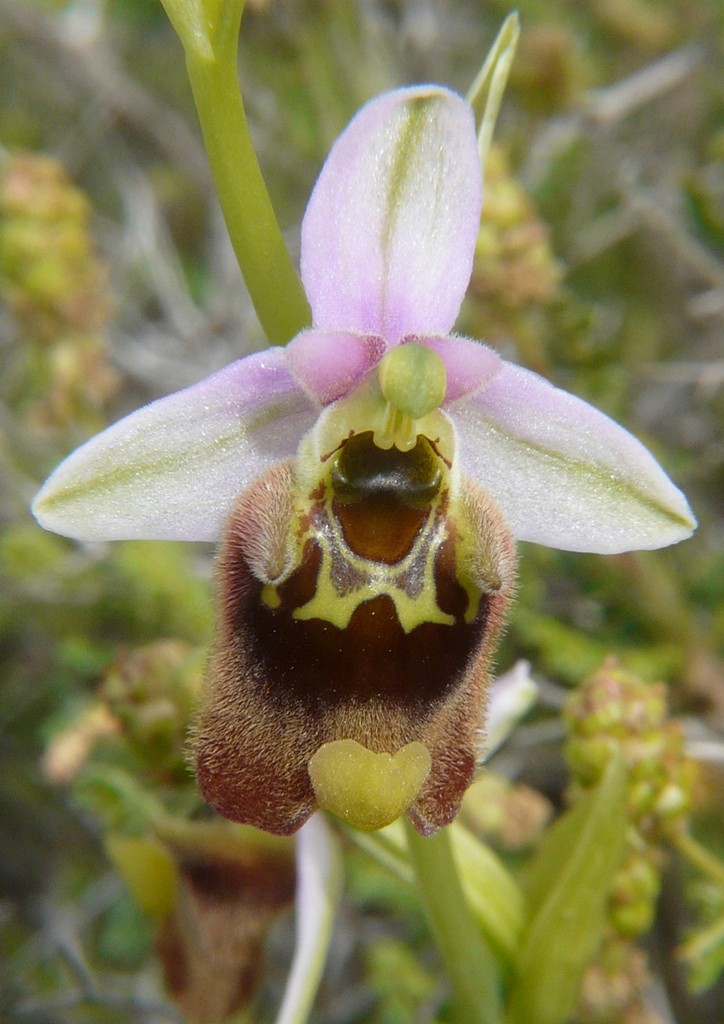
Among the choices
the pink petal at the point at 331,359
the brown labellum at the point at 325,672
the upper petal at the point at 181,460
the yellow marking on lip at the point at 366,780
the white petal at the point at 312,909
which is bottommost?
the white petal at the point at 312,909

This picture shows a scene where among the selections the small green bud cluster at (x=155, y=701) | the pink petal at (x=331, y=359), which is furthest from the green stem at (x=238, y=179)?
the small green bud cluster at (x=155, y=701)

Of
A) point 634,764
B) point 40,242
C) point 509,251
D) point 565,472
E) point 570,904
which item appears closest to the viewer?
point 565,472

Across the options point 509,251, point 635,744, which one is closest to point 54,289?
point 509,251

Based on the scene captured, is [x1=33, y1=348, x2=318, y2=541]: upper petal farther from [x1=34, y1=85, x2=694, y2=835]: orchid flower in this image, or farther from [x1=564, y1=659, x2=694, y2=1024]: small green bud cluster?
[x1=564, y1=659, x2=694, y2=1024]: small green bud cluster

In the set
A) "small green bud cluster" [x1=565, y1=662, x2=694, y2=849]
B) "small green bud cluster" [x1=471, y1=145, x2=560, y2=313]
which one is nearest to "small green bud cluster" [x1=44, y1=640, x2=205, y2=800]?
"small green bud cluster" [x1=565, y1=662, x2=694, y2=849]

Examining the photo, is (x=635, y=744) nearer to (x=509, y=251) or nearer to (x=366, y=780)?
(x=366, y=780)

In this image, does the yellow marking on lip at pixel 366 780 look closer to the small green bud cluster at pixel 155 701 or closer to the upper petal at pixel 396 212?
the upper petal at pixel 396 212
